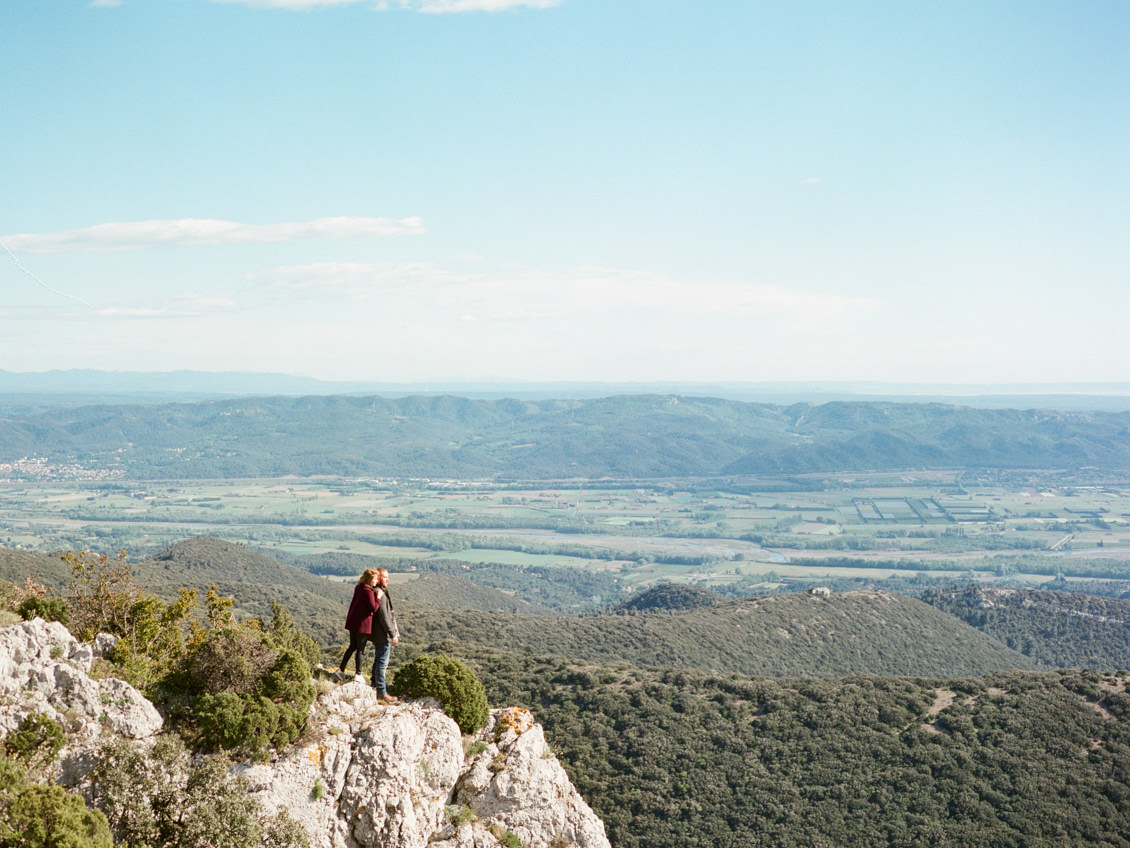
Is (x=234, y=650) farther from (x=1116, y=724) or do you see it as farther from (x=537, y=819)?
(x=1116, y=724)

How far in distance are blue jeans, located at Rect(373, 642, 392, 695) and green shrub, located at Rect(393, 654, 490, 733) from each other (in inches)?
18.9

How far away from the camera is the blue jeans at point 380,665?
20.5 metres

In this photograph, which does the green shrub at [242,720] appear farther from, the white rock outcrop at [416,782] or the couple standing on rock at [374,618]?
the couple standing on rock at [374,618]

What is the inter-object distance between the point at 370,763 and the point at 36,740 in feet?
20.9

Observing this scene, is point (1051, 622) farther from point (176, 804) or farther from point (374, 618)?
point (176, 804)

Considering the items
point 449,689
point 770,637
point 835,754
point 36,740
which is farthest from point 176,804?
point 770,637

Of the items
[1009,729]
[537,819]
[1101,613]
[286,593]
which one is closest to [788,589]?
[1101,613]

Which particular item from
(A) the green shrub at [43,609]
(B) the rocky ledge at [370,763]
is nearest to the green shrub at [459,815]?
(B) the rocky ledge at [370,763]

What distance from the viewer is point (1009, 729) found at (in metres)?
52.2

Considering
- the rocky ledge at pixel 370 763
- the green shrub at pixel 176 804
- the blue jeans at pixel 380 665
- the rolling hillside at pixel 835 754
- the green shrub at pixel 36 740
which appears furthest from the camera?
the rolling hillside at pixel 835 754

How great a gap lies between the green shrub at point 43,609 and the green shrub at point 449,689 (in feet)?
28.7

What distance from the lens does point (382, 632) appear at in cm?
2030

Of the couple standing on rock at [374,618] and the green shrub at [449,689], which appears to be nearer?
the couple standing on rock at [374,618]

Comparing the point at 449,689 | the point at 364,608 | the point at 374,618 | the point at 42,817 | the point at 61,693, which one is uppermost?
the point at 364,608
